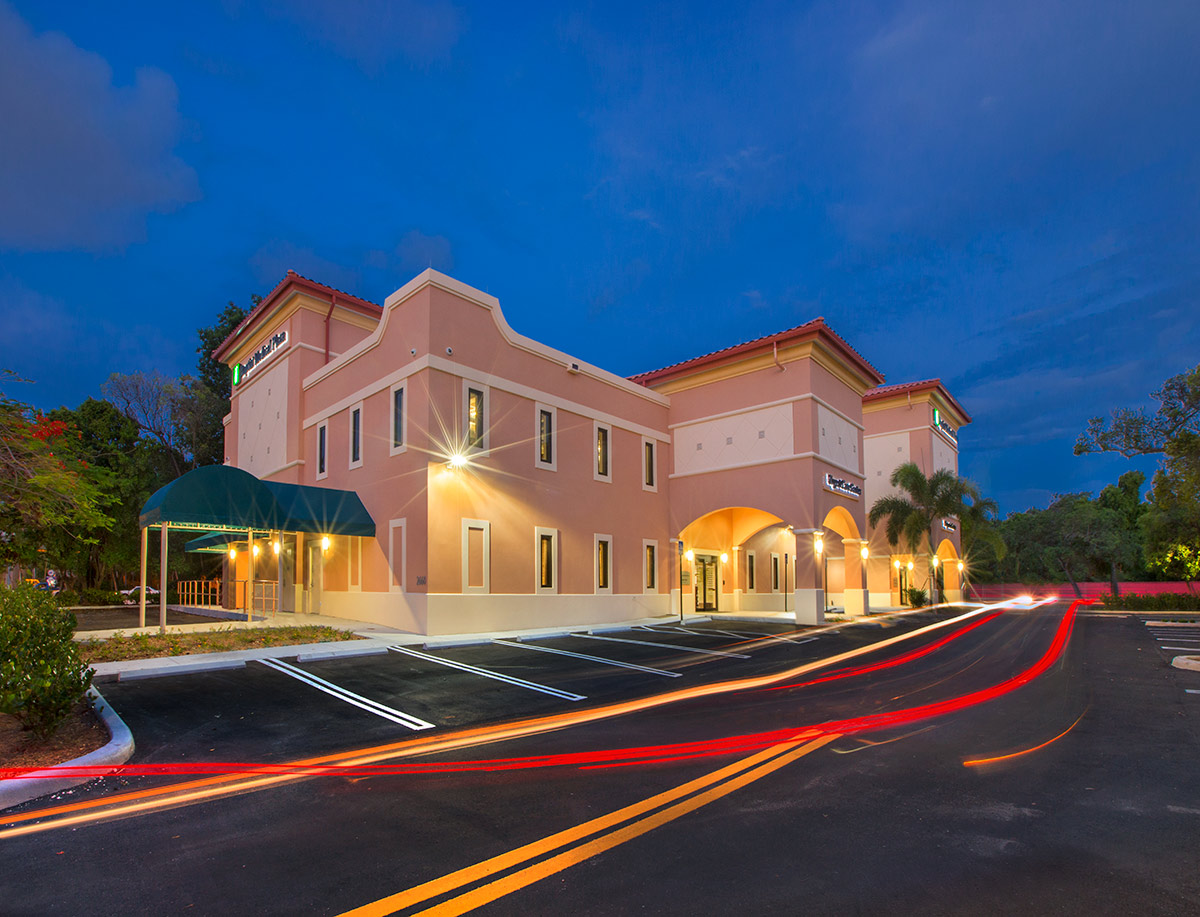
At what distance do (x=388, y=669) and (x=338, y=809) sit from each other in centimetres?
789

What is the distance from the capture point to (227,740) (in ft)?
25.7

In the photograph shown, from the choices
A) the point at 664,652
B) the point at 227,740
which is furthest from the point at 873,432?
the point at 227,740

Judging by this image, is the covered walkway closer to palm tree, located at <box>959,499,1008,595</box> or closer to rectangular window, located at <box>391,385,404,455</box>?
rectangular window, located at <box>391,385,404,455</box>

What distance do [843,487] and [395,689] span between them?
2194cm

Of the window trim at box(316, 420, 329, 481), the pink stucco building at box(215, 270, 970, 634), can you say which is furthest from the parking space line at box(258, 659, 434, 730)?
the window trim at box(316, 420, 329, 481)

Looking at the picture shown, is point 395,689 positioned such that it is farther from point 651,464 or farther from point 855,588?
point 855,588

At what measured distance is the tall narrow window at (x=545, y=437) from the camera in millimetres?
23406

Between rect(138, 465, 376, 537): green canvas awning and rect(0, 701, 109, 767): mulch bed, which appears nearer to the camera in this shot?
rect(0, 701, 109, 767): mulch bed

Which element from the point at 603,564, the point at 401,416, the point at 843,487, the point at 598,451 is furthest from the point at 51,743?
the point at 843,487

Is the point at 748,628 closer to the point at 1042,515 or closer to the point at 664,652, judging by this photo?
the point at 664,652

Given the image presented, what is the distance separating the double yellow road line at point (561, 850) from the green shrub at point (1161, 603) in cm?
3839

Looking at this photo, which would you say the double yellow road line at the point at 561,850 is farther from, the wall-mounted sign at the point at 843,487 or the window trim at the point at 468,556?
the wall-mounted sign at the point at 843,487

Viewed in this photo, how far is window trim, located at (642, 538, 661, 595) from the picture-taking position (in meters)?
27.7

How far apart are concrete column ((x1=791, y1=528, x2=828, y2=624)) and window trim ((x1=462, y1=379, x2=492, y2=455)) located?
40.0 ft
